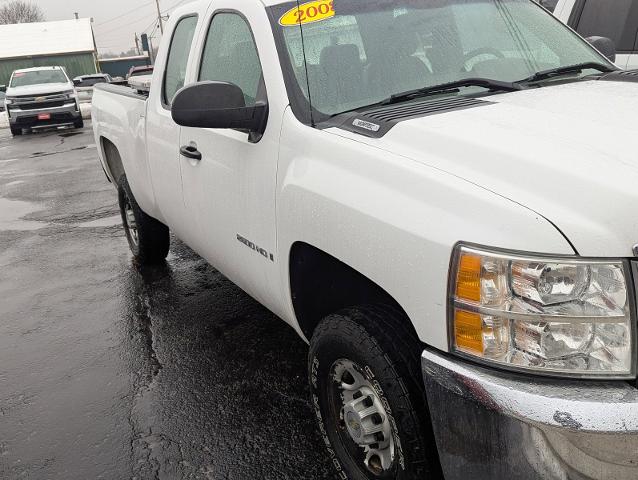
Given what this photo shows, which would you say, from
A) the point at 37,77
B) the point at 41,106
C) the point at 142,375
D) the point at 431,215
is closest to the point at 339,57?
the point at 431,215

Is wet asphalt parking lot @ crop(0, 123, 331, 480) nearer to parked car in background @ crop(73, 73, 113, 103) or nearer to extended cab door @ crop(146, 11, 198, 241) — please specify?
extended cab door @ crop(146, 11, 198, 241)

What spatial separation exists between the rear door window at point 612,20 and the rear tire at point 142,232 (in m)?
3.57

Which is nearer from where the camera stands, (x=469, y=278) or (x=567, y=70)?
(x=469, y=278)

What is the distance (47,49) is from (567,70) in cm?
5240

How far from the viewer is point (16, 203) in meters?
8.84

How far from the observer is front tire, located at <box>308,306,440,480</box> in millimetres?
2105

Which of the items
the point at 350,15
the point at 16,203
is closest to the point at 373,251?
the point at 350,15

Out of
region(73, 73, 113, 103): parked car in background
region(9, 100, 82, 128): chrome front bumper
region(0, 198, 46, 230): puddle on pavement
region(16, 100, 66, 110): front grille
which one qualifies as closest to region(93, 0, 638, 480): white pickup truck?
region(0, 198, 46, 230): puddle on pavement

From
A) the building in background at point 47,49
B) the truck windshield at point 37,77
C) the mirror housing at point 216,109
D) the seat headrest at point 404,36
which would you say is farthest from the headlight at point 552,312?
the building in background at point 47,49

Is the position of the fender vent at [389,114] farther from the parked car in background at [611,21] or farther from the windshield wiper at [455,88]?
the parked car in background at [611,21]

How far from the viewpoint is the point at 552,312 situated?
170 centimetres

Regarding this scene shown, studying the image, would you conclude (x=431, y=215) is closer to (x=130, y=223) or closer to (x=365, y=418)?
(x=365, y=418)

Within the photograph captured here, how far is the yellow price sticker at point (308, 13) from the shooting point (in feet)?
9.64

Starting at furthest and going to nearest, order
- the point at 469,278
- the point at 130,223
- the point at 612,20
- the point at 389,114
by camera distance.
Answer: the point at 130,223
the point at 612,20
the point at 389,114
the point at 469,278
